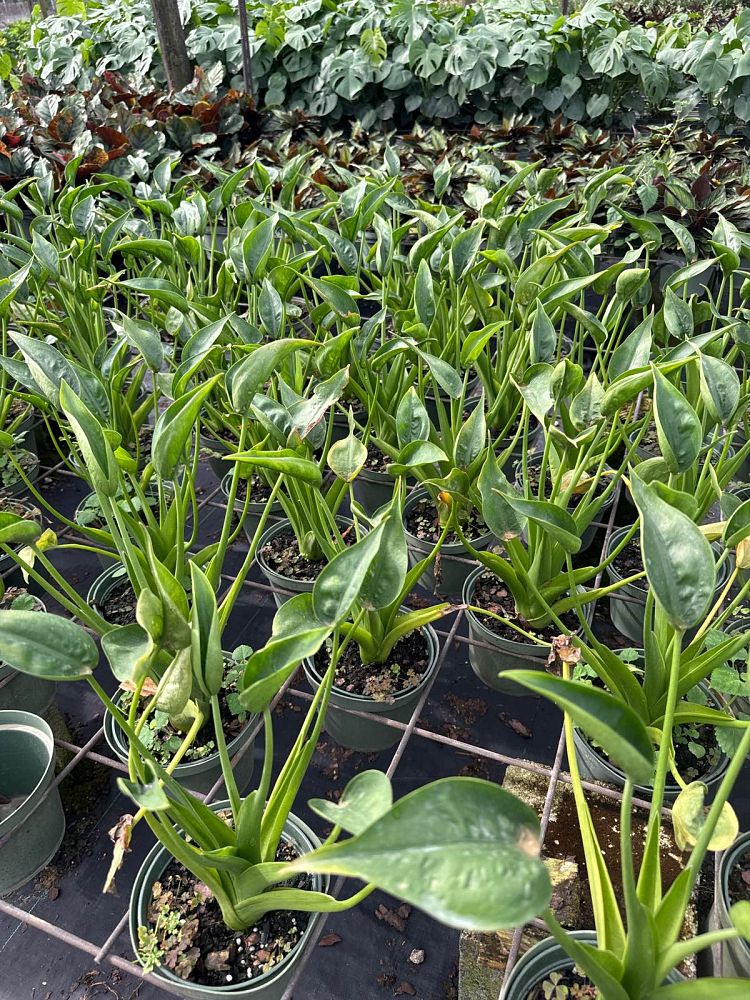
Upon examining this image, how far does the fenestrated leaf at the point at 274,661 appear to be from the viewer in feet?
2.33

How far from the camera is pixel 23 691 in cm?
141

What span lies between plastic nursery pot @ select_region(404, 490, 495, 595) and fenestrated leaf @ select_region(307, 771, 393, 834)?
84 centimetres

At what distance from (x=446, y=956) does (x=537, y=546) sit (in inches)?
28.1

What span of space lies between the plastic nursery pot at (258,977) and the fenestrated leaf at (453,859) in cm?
50

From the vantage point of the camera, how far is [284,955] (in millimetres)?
917

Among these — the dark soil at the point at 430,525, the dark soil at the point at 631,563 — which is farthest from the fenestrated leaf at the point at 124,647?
the dark soil at the point at 631,563

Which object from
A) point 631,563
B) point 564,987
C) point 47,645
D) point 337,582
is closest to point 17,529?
point 47,645

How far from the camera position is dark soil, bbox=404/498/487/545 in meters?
1.61

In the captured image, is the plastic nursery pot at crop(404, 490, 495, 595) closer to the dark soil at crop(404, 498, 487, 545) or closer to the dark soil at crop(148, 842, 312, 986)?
the dark soil at crop(404, 498, 487, 545)

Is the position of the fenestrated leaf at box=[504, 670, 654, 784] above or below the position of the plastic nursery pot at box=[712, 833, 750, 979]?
above

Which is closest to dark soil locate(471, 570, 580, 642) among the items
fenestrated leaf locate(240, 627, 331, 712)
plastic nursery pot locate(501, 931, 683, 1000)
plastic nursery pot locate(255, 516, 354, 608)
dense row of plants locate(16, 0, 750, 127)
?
plastic nursery pot locate(255, 516, 354, 608)

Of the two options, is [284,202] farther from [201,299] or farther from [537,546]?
[537,546]

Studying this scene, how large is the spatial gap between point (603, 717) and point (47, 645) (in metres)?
0.57

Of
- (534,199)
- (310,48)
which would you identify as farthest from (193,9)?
(534,199)
